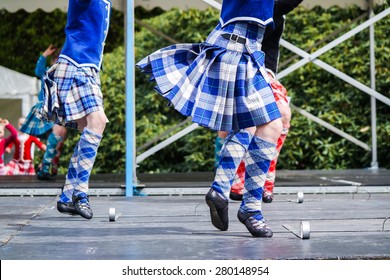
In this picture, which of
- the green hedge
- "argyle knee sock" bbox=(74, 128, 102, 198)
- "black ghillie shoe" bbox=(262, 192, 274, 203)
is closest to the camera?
"argyle knee sock" bbox=(74, 128, 102, 198)

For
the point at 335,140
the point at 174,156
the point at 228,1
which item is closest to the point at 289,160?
the point at 335,140

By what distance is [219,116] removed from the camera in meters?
4.71

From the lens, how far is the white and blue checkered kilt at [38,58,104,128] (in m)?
5.85

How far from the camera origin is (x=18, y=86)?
1296cm

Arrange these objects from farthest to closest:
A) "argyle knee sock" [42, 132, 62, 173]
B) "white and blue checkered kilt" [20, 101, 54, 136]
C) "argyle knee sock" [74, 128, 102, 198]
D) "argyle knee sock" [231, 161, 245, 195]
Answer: "white and blue checkered kilt" [20, 101, 54, 136]
"argyle knee sock" [42, 132, 62, 173]
"argyle knee sock" [231, 161, 245, 195]
"argyle knee sock" [74, 128, 102, 198]

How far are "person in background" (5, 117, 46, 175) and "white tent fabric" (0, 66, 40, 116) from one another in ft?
3.77

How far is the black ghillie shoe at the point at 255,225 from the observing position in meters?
4.64

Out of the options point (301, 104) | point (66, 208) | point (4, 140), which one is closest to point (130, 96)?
point (66, 208)

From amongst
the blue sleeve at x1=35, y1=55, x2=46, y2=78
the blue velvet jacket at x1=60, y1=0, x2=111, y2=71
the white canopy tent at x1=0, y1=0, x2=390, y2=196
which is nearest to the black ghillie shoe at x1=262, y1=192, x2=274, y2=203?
the white canopy tent at x1=0, y1=0, x2=390, y2=196

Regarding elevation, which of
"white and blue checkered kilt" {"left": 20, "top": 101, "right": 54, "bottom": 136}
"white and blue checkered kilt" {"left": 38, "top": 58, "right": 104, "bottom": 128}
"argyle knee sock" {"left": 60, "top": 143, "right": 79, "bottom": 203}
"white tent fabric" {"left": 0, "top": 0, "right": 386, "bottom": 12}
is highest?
"white tent fabric" {"left": 0, "top": 0, "right": 386, "bottom": 12}

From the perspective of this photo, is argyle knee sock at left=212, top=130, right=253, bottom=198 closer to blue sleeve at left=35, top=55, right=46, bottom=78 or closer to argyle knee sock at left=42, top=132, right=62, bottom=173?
argyle knee sock at left=42, top=132, right=62, bottom=173

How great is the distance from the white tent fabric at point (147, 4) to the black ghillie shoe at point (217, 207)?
5.34m
